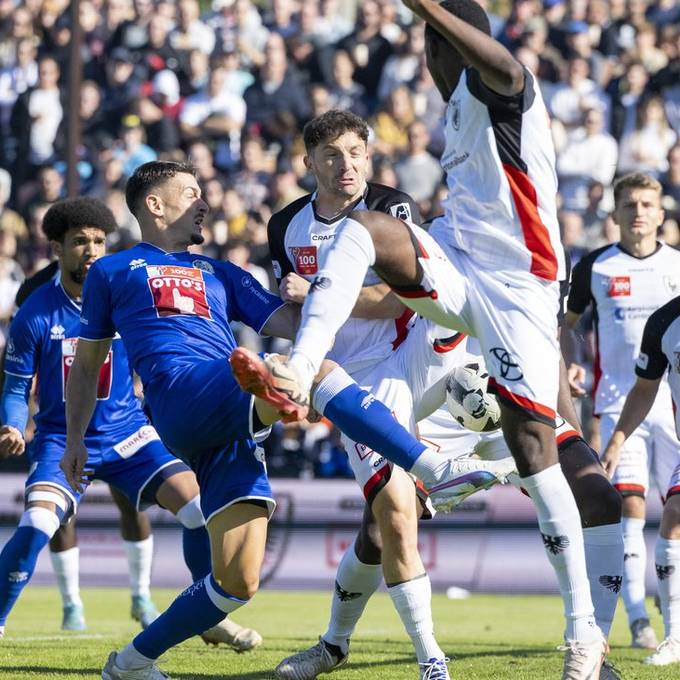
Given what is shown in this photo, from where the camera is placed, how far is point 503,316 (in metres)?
5.41

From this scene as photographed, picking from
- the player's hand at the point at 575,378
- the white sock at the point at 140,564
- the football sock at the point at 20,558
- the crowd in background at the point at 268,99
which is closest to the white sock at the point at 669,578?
the player's hand at the point at 575,378

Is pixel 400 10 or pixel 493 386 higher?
pixel 400 10

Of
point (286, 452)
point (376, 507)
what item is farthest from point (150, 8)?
point (376, 507)

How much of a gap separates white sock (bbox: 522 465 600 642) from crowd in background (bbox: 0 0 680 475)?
1047 cm

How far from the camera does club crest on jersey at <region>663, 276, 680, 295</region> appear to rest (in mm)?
9367

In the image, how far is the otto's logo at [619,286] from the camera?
9.41 m

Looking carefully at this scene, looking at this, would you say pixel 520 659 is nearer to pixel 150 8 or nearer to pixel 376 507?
pixel 376 507

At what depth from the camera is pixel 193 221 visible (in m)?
6.61

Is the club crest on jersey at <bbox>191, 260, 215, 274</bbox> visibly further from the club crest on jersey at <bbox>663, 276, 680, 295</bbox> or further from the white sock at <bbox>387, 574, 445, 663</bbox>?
the club crest on jersey at <bbox>663, 276, 680, 295</bbox>

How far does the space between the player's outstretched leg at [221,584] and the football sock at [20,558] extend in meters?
1.88

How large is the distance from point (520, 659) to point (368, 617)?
3575 millimetres

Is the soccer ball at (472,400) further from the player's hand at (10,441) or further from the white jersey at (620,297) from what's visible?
the white jersey at (620,297)

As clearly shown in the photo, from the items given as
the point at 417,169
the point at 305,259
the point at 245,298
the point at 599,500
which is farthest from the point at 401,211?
the point at 417,169

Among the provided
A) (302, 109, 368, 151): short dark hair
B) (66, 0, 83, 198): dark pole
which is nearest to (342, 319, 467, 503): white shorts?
(302, 109, 368, 151): short dark hair
